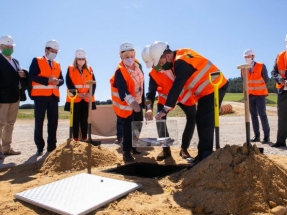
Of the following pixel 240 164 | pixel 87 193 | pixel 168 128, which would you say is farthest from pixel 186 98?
pixel 87 193

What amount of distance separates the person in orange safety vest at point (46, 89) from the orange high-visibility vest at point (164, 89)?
214 cm

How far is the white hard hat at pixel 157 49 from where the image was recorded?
4.25m

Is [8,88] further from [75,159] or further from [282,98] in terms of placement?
[282,98]

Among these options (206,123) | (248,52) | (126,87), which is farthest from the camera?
(248,52)

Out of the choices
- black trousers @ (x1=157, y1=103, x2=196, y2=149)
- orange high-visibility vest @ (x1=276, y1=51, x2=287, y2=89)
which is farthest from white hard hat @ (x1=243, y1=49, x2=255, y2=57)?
black trousers @ (x1=157, y1=103, x2=196, y2=149)

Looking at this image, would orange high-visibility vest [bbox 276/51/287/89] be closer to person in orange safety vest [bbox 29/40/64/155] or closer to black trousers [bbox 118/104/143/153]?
black trousers [bbox 118/104/143/153]

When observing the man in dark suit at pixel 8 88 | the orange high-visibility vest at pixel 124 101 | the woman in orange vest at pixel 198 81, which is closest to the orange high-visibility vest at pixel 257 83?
the woman in orange vest at pixel 198 81

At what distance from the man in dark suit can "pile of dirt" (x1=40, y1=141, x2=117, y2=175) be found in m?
1.66

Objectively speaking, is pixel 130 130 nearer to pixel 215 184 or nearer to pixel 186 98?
pixel 186 98

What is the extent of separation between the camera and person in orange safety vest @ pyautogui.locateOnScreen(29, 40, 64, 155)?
19.9 feet

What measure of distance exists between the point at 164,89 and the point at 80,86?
235cm

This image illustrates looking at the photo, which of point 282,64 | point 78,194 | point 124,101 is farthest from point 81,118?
point 282,64

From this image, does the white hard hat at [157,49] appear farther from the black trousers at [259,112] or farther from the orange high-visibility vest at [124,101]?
the black trousers at [259,112]

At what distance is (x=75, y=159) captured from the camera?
4.75 meters
